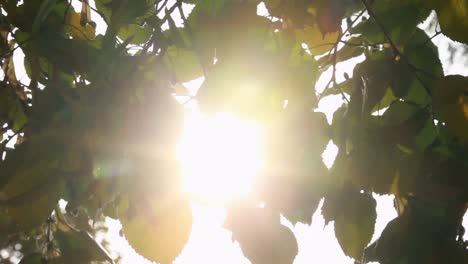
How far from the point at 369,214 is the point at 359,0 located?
1.93 feet

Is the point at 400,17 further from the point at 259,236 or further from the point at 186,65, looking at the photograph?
the point at 259,236

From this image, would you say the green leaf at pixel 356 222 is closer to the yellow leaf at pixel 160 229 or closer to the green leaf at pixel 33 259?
the yellow leaf at pixel 160 229

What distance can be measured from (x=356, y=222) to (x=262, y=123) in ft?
0.88

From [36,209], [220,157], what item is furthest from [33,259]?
[220,157]

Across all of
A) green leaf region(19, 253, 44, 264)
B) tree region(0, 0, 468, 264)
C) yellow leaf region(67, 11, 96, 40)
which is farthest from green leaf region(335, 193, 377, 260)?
yellow leaf region(67, 11, 96, 40)

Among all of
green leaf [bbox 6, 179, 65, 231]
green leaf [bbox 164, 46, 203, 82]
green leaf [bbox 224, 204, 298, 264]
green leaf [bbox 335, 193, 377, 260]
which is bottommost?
green leaf [bbox 335, 193, 377, 260]

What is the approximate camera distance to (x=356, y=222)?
1.05 m

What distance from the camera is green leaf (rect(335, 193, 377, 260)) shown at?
1.04 metres

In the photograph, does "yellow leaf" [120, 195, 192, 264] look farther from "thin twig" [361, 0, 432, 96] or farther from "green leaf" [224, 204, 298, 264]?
"thin twig" [361, 0, 432, 96]

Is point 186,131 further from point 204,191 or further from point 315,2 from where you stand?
point 315,2

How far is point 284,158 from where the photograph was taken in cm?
97

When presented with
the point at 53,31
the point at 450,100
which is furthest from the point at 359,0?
the point at 53,31

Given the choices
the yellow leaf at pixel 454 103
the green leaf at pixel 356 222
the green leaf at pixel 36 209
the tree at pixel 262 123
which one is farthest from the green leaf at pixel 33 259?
the yellow leaf at pixel 454 103

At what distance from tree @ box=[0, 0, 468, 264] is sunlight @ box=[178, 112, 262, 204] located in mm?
24
